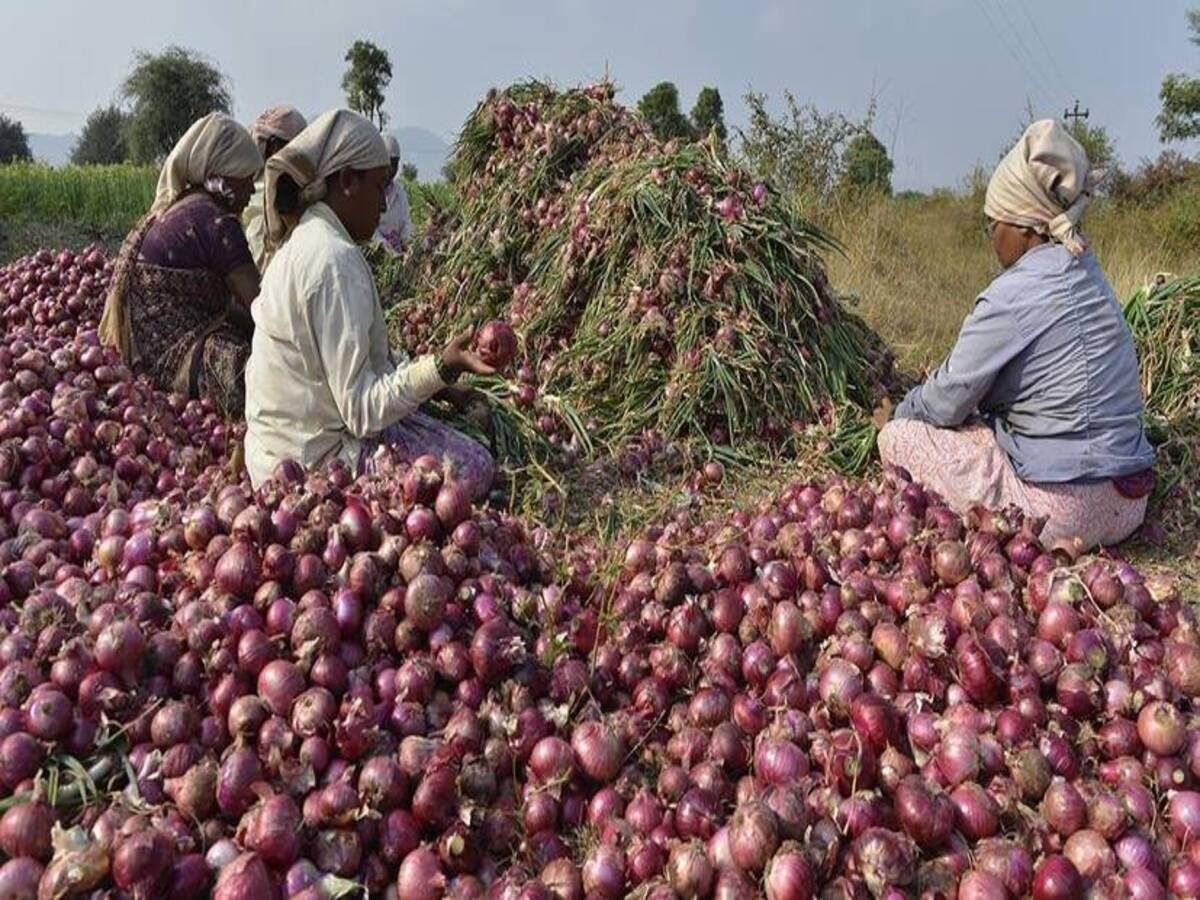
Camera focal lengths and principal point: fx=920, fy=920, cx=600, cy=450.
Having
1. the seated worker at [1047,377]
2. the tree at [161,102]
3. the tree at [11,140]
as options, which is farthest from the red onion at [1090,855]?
the tree at [11,140]

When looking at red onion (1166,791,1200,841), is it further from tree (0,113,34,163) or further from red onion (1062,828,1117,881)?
tree (0,113,34,163)

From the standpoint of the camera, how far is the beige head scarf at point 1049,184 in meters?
2.58

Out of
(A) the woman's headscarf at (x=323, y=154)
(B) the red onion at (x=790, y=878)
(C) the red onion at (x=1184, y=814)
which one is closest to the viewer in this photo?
(B) the red onion at (x=790, y=878)

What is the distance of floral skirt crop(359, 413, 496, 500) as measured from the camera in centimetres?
265

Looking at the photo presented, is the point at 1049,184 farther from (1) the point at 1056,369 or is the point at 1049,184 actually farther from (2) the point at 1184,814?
(2) the point at 1184,814

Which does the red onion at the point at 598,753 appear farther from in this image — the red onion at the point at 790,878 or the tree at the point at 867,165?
the tree at the point at 867,165

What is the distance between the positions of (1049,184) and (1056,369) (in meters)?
0.52

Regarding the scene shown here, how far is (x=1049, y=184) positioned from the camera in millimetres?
2590

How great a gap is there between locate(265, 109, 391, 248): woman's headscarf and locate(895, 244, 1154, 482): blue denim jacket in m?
1.78

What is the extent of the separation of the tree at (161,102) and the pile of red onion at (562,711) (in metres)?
25.5

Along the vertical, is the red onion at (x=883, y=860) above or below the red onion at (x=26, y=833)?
above

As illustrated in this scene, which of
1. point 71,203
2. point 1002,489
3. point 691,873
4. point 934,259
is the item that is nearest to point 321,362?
point 691,873

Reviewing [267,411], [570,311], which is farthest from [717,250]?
[267,411]

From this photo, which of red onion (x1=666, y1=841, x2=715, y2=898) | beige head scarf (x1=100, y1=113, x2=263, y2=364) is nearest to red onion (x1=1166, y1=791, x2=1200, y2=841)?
red onion (x1=666, y1=841, x2=715, y2=898)
